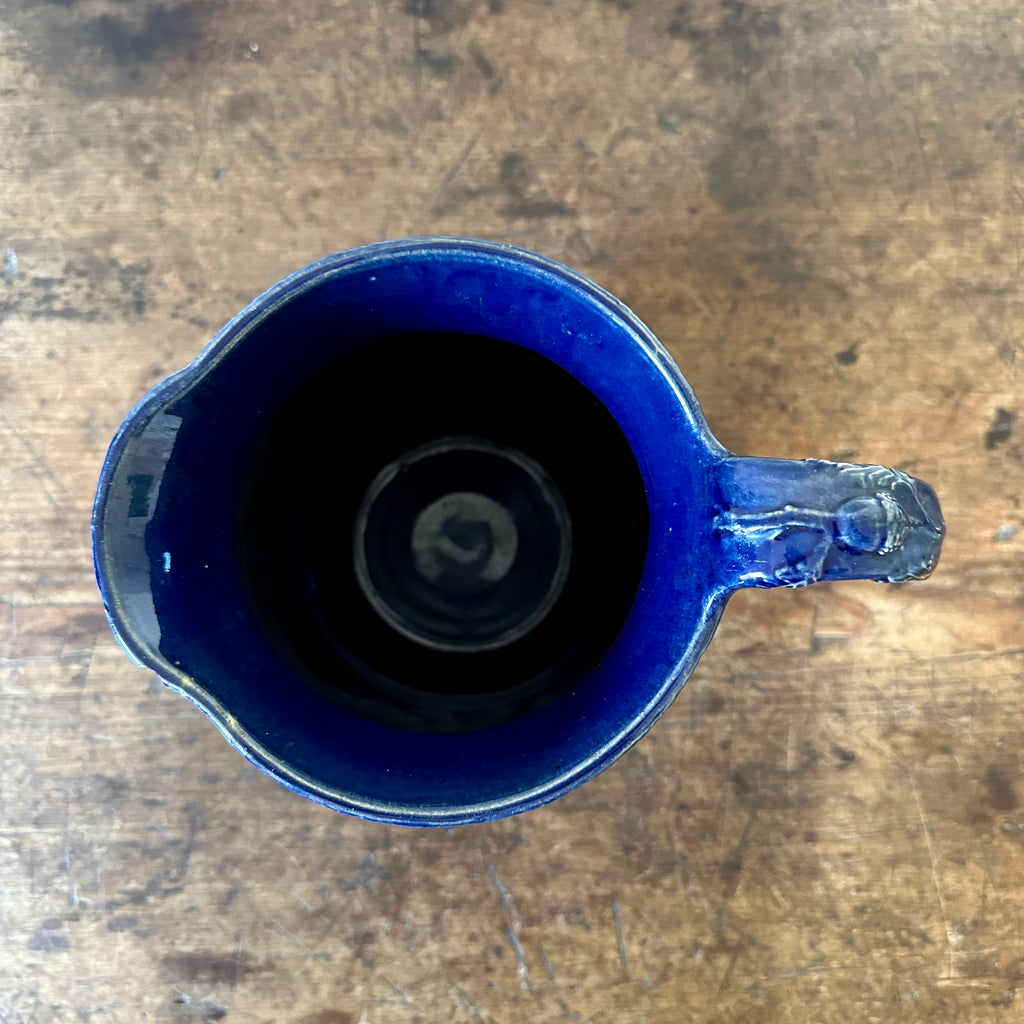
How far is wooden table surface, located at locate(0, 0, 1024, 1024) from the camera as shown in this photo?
33.1 inches

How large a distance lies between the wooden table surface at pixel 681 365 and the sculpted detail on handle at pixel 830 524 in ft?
1.30

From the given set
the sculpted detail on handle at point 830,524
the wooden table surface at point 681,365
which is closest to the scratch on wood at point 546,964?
the wooden table surface at point 681,365

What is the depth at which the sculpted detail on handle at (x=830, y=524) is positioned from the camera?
44 cm

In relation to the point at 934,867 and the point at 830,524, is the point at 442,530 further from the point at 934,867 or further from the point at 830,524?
the point at 934,867

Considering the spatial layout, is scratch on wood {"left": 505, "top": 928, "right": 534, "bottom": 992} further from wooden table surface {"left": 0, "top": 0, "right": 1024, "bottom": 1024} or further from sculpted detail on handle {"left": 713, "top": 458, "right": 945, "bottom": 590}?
sculpted detail on handle {"left": 713, "top": 458, "right": 945, "bottom": 590}

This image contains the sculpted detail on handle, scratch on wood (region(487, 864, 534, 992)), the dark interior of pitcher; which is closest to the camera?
the sculpted detail on handle

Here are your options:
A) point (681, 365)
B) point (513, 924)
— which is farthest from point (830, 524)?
point (513, 924)

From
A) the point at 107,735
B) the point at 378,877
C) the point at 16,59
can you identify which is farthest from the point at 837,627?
the point at 16,59

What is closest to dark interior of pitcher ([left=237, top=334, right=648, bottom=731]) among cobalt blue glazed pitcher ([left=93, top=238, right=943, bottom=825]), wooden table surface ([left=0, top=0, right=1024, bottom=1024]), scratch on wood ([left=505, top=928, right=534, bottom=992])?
cobalt blue glazed pitcher ([left=93, top=238, right=943, bottom=825])

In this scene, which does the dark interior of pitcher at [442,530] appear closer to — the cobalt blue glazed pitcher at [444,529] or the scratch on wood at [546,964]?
the cobalt blue glazed pitcher at [444,529]

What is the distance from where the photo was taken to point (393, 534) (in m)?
0.85

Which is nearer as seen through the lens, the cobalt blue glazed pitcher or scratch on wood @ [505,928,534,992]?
the cobalt blue glazed pitcher

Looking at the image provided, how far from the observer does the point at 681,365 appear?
2.76 ft

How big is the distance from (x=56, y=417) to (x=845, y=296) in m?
0.93
